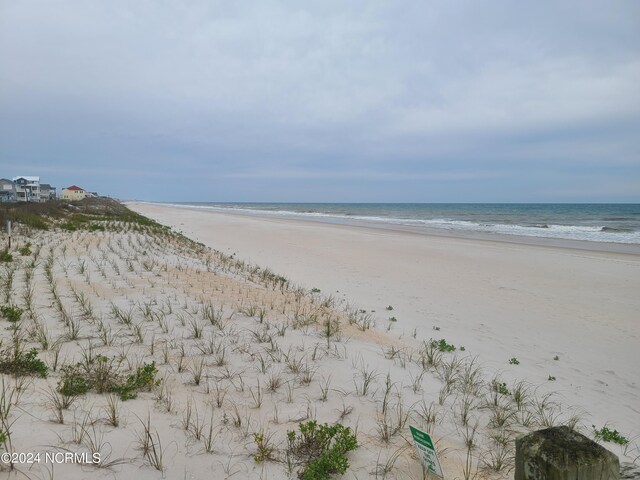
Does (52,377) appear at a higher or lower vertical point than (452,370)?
higher

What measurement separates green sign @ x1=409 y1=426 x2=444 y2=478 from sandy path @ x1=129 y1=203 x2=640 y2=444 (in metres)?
3.06

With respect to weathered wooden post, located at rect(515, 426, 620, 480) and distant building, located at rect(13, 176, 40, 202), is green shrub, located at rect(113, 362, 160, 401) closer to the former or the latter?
weathered wooden post, located at rect(515, 426, 620, 480)

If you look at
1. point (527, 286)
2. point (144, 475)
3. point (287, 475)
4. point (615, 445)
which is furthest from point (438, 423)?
point (527, 286)

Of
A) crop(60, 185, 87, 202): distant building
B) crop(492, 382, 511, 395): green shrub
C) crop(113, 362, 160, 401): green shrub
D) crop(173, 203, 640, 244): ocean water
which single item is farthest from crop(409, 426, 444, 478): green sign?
crop(60, 185, 87, 202): distant building

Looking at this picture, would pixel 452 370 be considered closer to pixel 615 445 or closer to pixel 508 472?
pixel 615 445

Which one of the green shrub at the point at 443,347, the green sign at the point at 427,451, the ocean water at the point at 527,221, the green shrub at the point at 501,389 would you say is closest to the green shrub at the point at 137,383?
the green sign at the point at 427,451

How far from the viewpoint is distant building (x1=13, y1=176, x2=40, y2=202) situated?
218 ft

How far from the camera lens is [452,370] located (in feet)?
15.6

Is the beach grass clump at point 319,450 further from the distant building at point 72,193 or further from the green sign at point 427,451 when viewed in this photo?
the distant building at point 72,193

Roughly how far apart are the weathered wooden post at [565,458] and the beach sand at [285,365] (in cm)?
118

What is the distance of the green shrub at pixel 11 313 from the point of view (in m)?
4.88

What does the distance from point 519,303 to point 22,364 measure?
9.73m

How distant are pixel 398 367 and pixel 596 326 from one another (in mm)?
5575

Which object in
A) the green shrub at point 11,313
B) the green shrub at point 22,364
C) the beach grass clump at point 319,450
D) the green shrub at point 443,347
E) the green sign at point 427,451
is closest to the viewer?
the green sign at point 427,451
